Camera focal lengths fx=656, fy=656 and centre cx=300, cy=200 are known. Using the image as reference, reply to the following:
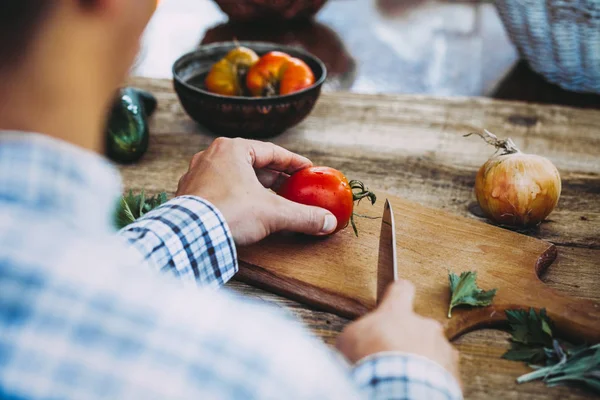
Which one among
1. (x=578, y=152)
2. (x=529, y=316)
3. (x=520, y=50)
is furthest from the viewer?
(x=520, y=50)

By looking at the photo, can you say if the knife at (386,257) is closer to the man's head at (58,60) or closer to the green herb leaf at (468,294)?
the green herb leaf at (468,294)

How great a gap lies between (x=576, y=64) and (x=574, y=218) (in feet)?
2.90

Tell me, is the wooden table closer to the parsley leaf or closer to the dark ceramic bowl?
the dark ceramic bowl

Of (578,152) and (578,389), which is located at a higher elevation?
(578,389)

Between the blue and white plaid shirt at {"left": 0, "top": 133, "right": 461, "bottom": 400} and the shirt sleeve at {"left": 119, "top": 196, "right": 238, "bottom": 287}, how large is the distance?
38 cm

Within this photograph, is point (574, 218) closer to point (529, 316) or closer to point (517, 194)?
point (517, 194)

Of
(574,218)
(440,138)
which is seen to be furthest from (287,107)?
(574,218)

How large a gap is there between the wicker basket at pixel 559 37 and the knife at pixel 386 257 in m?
1.24

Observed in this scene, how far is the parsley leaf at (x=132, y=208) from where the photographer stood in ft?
4.40

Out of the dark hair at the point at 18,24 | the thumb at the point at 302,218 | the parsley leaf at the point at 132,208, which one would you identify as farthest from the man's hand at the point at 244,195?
the dark hair at the point at 18,24

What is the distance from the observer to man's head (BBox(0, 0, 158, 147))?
0.59 m

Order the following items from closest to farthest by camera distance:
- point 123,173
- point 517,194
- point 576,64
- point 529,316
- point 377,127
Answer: point 529,316, point 517,194, point 123,173, point 377,127, point 576,64

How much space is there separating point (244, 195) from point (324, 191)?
0.56 ft

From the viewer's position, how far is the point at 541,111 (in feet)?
6.53
